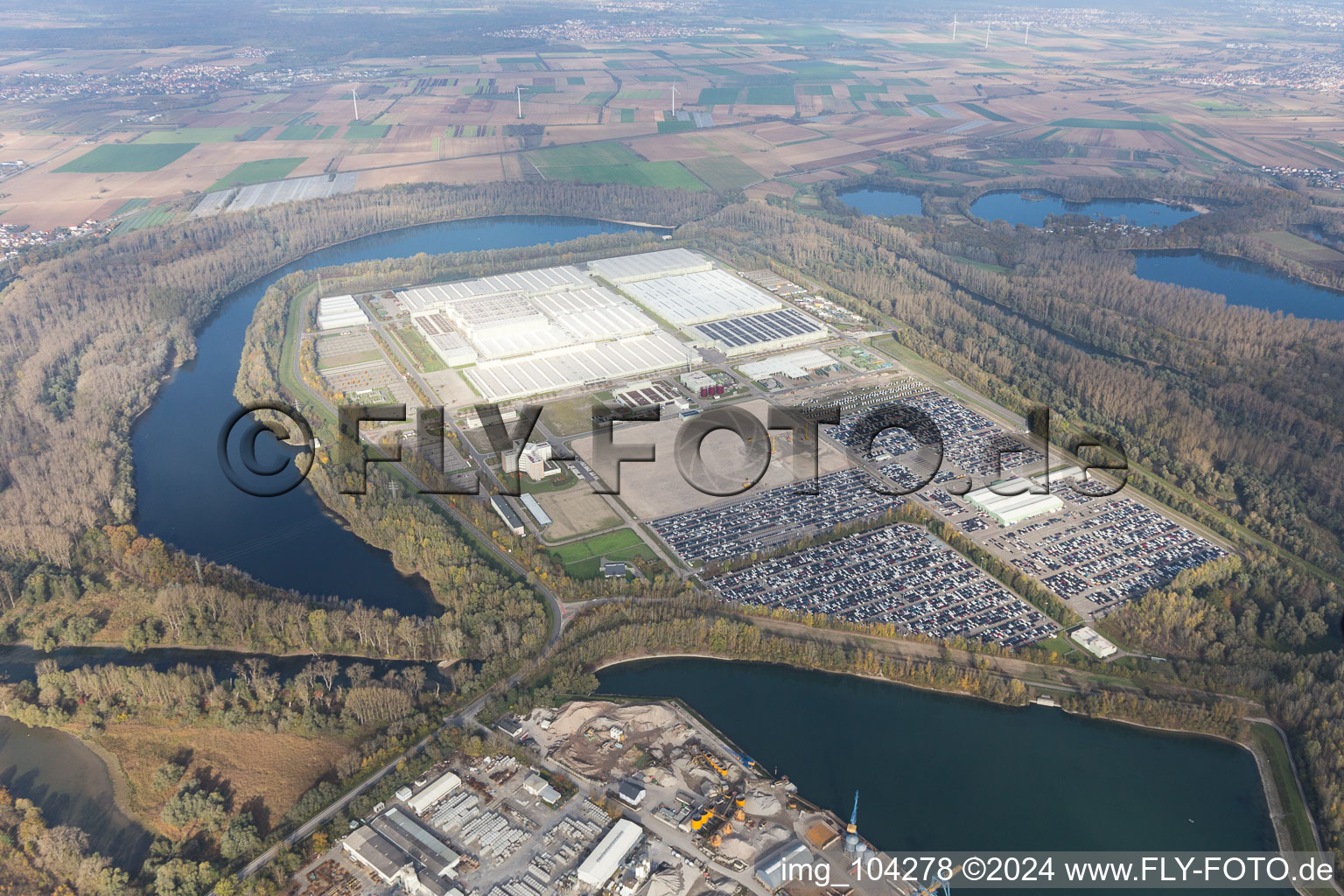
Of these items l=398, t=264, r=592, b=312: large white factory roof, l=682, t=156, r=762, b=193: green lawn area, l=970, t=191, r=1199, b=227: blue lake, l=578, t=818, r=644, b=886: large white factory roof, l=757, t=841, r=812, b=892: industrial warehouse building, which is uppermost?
l=682, t=156, r=762, b=193: green lawn area

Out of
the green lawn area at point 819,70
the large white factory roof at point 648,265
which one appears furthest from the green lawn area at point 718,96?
the large white factory roof at point 648,265

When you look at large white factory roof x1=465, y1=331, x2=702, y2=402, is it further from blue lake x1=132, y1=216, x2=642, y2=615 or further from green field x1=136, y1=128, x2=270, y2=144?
green field x1=136, y1=128, x2=270, y2=144

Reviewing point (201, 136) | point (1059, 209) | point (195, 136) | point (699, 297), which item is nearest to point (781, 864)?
point (699, 297)

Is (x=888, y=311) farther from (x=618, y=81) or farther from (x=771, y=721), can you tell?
(x=618, y=81)

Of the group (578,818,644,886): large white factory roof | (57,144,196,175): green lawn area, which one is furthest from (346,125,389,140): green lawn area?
(578,818,644,886): large white factory roof

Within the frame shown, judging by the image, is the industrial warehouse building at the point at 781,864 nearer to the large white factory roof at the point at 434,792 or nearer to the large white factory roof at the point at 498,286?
the large white factory roof at the point at 434,792

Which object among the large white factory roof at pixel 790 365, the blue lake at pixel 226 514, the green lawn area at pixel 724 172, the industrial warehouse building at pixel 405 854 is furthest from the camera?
the green lawn area at pixel 724 172

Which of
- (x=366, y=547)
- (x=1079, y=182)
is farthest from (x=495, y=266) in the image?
(x=1079, y=182)
